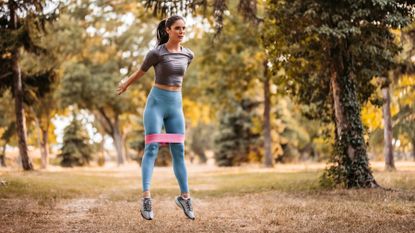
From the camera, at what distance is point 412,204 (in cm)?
823

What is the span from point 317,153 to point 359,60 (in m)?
43.6

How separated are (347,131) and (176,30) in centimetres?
702

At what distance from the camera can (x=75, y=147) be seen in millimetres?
44062

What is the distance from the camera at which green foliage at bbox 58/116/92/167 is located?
144 feet

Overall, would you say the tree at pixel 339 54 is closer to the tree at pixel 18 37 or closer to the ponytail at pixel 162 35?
the ponytail at pixel 162 35

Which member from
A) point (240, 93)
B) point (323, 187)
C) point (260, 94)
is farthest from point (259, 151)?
point (323, 187)

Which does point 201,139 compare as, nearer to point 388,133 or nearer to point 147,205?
point 388,133

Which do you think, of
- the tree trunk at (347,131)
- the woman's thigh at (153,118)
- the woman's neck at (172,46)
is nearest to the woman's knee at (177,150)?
the woman's thigh at (153,118)

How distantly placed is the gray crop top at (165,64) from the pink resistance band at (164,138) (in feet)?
2.07

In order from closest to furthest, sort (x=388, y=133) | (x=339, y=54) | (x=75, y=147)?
(x=339, y=54) < (x=388, y=133) < (x=75, y=147)

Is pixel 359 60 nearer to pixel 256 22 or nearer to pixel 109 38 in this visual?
pixel 256 22

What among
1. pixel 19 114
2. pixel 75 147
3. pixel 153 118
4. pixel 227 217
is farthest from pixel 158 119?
pixel 75 147

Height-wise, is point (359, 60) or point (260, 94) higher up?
point (260, 94)

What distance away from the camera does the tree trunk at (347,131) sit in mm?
11500
